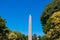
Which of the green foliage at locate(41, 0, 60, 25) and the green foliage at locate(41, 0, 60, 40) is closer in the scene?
the green foliage at locate(41, 0, 60, 40)

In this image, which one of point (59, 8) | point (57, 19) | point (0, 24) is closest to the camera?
point (57, 19)

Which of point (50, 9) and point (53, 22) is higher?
point (50, 9)

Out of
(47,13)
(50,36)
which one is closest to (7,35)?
Result: (47,13)

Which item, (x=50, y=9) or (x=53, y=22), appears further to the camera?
(x=50, y=9)

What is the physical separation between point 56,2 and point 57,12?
3290mm

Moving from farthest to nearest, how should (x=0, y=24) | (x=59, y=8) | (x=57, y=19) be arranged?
(x=0, y=24)
(x=59, y=8)
(x=57, y=19)

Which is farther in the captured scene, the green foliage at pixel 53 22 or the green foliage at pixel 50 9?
the green foliage at pixel 50 9

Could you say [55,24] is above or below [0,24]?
below

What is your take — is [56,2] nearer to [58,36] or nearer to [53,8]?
[53,8]

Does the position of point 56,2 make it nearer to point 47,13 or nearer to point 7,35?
point 47,13

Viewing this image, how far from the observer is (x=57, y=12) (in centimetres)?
3194

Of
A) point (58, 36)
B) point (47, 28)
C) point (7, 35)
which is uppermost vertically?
point (7, 35)

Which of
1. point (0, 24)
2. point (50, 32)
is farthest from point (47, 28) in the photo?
point (0, 24)

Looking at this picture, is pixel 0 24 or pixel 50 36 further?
pixel 0 24
